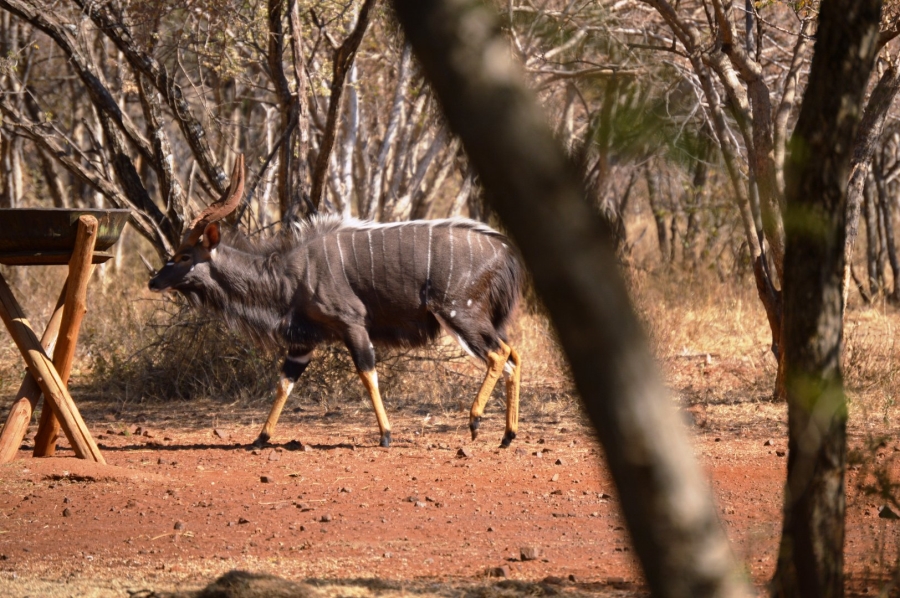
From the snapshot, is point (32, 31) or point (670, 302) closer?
point (670, 302)

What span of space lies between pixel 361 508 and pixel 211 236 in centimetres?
288

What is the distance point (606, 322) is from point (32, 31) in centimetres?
1401

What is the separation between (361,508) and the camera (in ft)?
18.4

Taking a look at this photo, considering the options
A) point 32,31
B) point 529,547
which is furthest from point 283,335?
point 32,31

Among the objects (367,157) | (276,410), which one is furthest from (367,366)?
(367,157)

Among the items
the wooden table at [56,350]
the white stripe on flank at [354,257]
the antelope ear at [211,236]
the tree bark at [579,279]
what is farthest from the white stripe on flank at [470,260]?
the tree bark at [579,279]

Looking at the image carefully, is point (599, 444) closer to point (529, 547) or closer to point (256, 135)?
point (529, 547)

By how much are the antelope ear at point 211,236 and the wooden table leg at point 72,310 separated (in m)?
1.49

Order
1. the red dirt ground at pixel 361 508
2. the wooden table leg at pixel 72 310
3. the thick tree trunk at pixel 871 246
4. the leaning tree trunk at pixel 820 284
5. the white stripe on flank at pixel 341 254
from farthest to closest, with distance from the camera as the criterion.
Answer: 1. the thick tree trunk at pixel 871 246
2. the white stripe on flank at pixel 341 254
3. the wooden table leg at pixel 72 310
4. the red dirt ground at pixel 361 508
5. the leaning tree trunk at pixel 820 284

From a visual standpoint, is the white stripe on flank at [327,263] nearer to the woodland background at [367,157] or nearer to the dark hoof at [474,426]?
the woodland background at [367,157]

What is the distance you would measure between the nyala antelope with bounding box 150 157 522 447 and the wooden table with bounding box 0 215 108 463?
1.33m

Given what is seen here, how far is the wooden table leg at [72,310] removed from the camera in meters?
5.96

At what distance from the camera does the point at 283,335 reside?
25.0ft

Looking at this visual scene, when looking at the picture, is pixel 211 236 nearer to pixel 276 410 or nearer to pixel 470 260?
pixel 276 410
